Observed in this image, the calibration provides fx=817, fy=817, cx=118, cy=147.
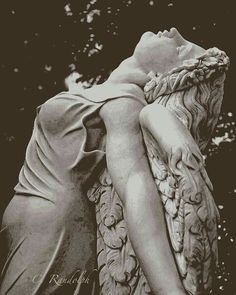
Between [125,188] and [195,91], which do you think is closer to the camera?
[125,188]

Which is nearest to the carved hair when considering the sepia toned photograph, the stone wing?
the sepia toned photograph

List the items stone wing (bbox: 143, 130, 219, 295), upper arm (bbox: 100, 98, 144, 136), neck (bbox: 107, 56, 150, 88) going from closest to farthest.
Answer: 1. stone wing (bbox: 143, 130, 219, 295)
2. upper arm (bbox: 100, 98, 144, 136)
3. neck (bbox: 107, 56, 150, 88)

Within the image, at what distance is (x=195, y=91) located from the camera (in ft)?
15.4

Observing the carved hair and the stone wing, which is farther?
the carved hair

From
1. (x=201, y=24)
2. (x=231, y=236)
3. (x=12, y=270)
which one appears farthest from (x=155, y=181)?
(x=201, y=24)

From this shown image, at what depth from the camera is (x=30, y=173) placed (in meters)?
4.80

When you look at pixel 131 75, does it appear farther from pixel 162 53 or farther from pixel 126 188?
pixel 126 188

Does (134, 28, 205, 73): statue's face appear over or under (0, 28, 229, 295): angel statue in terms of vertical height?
over

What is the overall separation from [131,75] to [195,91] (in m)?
0.44

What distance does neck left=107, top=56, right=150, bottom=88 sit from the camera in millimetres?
4898

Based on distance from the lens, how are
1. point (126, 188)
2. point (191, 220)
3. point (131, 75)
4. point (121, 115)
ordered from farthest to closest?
point (131, 75) → point (121, 115) → point (126, 188) → point (191, 220)

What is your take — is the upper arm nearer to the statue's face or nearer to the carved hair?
the carved hair

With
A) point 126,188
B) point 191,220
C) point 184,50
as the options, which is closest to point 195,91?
point 184,50

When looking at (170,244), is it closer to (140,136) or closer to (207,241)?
(207,241)
